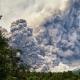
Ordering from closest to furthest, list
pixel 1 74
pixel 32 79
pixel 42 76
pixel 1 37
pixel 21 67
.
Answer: pixel 1 74, pixel 1 37, pixel 21 67, pixel 32 79, pixel 42 76

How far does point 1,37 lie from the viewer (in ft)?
84.7

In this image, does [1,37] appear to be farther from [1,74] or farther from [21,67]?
[21,67]

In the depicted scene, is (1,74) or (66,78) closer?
(1,74)

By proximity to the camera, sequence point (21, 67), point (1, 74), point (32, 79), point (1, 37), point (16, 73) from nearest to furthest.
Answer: point (1, 74) < point (1, 37) < point (16, 73) < point (21, 67) < point (32, 79)

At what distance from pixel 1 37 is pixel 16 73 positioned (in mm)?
5485

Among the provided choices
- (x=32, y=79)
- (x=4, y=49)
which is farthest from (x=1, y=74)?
(x=32, y=79)

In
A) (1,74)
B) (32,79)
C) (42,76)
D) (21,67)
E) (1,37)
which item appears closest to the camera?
(1,74)

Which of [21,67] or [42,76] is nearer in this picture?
[21,67]

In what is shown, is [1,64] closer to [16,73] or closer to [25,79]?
[16,73]

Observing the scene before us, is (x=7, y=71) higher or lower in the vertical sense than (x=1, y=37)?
lower

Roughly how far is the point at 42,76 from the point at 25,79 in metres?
6.28

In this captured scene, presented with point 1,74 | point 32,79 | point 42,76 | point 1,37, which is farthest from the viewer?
point 42,76

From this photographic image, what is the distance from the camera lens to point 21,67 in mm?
33875

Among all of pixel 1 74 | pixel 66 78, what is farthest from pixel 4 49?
pixel 66 78
